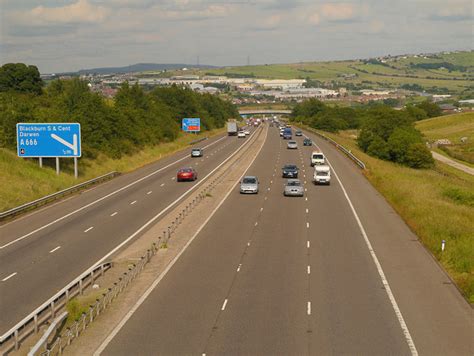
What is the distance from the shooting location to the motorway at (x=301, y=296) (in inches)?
709

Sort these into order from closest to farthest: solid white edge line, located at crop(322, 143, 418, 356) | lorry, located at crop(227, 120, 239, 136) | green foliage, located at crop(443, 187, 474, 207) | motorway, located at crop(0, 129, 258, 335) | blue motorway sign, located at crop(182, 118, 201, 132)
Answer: solid white edge line, located at crop(322, 143, 418, 356) < motorway, located at crop(0, 129, 258, 335) < green foliage, located at crop(443, 187, 474, 207) < blue motorway sign, located at crop(182, 118, 201, 132) < lorry, located at crop(227, 120, 239, 136)

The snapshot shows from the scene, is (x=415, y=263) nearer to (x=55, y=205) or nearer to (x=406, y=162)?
(x=55, y=205)

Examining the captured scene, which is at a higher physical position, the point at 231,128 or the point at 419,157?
the point at 419,157

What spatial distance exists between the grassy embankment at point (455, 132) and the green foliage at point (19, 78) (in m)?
73.8

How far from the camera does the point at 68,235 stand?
111 feet

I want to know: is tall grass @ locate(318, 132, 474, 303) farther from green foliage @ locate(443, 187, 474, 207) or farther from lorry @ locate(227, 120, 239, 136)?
lorry @ locate(227, 120, 239, 136)

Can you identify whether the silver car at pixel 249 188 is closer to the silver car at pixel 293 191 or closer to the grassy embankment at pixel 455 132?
the silver car at pixel 293 191

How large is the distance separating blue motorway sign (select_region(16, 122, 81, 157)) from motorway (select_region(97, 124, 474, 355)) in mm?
20919

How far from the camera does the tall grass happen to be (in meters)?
27.2

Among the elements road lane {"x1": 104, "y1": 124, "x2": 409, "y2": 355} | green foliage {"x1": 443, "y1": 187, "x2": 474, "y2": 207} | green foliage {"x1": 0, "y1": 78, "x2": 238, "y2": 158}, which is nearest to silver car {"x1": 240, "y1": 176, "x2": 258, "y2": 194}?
road lane {"x1": 104, "y1": 124, "x2": 409, "y2": 355}

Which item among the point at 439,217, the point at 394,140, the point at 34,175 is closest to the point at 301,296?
the point at 439,217

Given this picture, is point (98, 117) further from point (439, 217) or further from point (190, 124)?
A: point (190, 124)

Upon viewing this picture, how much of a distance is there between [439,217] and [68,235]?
66.5 feet

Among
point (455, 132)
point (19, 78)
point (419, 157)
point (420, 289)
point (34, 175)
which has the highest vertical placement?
point (19, 78)
